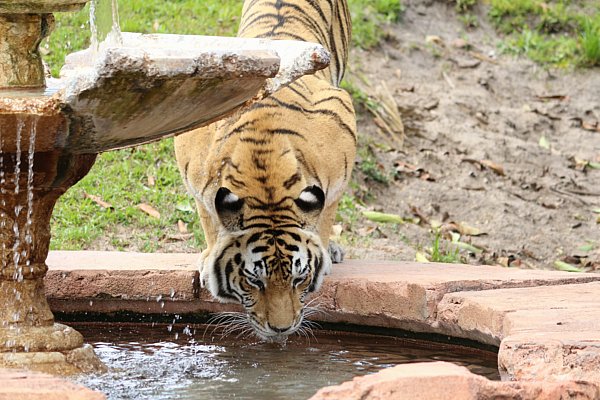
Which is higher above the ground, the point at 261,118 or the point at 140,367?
the point at 261,118

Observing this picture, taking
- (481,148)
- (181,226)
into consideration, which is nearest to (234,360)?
(181,226)

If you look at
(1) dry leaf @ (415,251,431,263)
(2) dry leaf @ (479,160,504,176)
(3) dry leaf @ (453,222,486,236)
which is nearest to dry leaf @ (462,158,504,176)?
(2) dry leaf @ (479,160,504,176)

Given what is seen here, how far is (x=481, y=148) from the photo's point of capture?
30.9ft

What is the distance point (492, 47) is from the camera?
11.1 meters

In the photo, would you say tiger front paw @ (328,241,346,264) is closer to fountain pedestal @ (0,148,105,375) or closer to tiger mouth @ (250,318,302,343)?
tiger mouth @ (250,318,302,343)

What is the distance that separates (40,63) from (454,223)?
15.3 ft

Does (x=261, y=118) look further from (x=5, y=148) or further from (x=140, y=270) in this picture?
(x=5, y=148)

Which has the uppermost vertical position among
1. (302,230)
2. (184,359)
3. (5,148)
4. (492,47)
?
(492,47)

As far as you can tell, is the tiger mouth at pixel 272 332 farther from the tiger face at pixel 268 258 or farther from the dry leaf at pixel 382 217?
the dry leaf at pixel 382 217

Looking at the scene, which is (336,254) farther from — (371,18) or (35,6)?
(371,18)

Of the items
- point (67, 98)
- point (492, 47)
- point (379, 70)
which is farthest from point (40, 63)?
point (492, 47)

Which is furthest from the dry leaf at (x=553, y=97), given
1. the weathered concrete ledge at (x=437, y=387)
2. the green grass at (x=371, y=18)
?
the weathered concrete ledge at (x=437, y=387)

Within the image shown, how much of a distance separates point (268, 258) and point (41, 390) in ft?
6.81

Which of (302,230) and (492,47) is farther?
(492,47)
